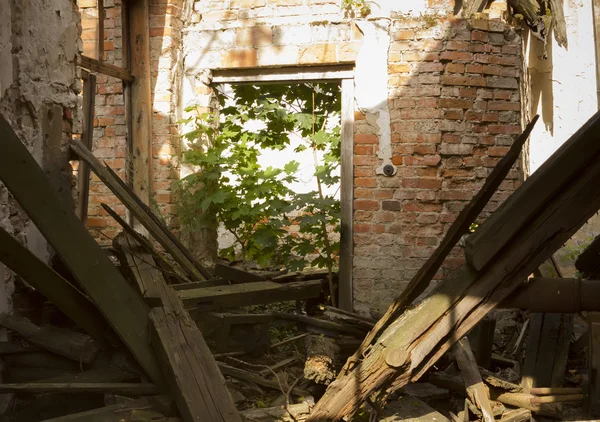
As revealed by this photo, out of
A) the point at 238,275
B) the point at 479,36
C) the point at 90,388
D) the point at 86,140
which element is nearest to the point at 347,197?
the point at 238,275

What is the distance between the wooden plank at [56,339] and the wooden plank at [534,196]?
1.98m

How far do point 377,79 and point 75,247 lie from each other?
3008 millimetres

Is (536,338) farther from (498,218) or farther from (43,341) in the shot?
(43,341)

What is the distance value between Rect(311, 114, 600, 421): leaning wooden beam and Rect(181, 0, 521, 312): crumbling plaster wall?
2.39 metres

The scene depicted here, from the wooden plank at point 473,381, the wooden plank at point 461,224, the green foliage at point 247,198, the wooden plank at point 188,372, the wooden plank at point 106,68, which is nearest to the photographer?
the wooden plank at point 461,224

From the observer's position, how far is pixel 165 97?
5.42 m

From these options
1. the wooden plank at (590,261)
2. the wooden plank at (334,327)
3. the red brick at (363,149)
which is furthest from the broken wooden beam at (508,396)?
the red brick at (363,149)

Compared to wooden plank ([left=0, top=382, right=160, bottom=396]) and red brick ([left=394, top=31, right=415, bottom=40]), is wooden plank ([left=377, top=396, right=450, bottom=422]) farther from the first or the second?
red brick ([left=394, top=31, right=415, bottom=40])

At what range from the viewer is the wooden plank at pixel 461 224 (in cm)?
247

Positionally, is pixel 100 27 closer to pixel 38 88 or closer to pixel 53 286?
pixel 38 88

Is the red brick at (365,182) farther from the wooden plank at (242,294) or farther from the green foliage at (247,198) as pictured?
the wooden plank at (242,294)

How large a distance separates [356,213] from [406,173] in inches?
20.1

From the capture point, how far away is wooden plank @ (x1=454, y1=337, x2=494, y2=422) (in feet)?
10.2

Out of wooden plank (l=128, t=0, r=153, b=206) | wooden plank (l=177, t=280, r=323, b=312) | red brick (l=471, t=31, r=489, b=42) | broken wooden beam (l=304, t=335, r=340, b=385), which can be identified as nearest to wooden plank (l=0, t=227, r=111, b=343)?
wooden plank (l=177, t=280, r=323, b=312)
